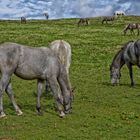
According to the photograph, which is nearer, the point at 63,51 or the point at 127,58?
the point at 63,51

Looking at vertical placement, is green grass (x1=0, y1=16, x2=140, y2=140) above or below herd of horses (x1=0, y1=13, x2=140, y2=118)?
below

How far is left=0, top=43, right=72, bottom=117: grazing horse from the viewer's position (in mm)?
14242

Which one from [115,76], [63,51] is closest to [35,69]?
[63,51]

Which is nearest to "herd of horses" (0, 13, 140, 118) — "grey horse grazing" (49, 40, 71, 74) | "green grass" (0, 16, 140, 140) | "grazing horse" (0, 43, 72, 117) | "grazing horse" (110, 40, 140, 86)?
"grazing horse" (0, 43, 72, 117)

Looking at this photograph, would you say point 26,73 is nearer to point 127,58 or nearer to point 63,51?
point 63,51

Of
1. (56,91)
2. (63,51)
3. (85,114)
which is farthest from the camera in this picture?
(63,51)

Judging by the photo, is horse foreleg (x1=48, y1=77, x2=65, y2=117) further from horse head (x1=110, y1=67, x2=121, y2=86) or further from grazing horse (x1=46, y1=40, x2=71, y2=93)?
horse head (x1=110, y1=67, x2=121, y2=86)

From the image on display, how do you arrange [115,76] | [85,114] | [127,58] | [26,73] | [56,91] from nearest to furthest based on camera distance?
[26,73]
[56,91]
[85,114]
[127,58]
[115,76]

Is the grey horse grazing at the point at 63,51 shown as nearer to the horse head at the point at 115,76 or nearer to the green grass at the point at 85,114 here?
the green grass at the point at 85,114

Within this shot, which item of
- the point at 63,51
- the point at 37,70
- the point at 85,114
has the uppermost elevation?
the point at 63,51

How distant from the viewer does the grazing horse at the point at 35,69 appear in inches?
561

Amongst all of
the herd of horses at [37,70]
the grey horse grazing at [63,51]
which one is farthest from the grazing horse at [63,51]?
the herd of horses at [37,70]

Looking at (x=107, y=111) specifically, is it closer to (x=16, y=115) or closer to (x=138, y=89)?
(x=16, y=115)

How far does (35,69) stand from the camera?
48.0 feet
